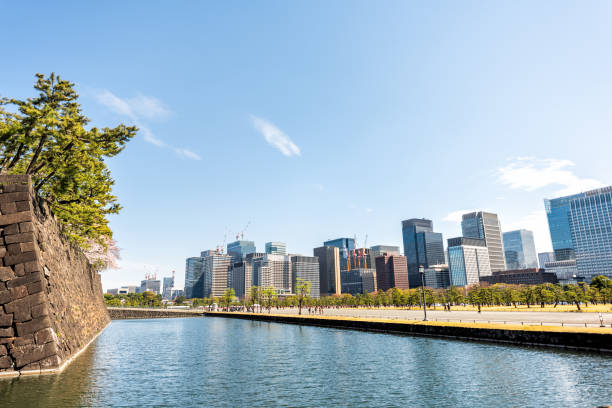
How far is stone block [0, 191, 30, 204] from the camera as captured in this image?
25.7m

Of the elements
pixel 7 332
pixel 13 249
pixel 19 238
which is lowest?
pixel 7 332

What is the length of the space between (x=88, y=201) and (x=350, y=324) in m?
44.3

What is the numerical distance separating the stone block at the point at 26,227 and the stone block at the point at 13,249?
1.12m

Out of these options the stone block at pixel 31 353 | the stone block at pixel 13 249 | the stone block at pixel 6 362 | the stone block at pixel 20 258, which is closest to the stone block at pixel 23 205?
the stone block at pixel 13 249

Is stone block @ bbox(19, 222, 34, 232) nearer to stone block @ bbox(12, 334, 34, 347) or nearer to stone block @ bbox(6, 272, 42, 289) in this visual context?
A: stone block @ bbox(6, 272, 42, 289)

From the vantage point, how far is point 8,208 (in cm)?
2566

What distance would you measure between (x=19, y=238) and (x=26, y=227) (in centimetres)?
86

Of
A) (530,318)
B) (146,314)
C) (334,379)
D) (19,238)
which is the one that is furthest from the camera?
(146,314)

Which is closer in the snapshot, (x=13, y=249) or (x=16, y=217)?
(x=13, y=249)

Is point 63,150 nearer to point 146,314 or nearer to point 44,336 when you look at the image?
point 44,336

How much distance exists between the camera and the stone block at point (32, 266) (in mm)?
24959

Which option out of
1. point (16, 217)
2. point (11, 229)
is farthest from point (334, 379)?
point (16, 217)

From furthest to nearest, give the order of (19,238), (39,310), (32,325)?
1. (19,238)
2. (39,310)
3. (32,325)

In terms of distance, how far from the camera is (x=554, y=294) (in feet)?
296
